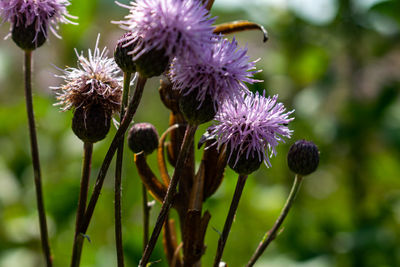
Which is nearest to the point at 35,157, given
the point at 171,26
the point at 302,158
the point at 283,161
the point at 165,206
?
the point at 165,206

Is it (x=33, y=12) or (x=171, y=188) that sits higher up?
(x=33, y=12)

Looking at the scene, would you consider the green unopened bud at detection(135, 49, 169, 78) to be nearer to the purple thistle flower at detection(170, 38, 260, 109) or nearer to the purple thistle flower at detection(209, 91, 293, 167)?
the purple thistle flower at detection(170, 38, 260, 109)

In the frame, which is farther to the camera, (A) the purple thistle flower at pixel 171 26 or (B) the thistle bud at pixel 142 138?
(B) the thistle bud at pixel 142 138

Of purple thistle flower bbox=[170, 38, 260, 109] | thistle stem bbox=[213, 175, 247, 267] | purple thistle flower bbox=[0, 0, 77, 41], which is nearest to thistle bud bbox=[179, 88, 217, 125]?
purple thistle flower bbox=[170, 38, 260, 109]

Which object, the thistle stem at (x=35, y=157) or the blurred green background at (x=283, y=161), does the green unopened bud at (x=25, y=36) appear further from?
the blurred green background at (x=283, y=161)

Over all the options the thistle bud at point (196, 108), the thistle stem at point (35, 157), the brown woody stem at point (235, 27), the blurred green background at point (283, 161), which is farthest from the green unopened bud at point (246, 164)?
the blurred green background at point (283, 161)

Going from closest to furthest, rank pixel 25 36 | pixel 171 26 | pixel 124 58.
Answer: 1. pixel 171 26
2. pixel 124 58
3. pixel 25 36

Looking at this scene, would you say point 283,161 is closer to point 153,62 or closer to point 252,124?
point 252,124
